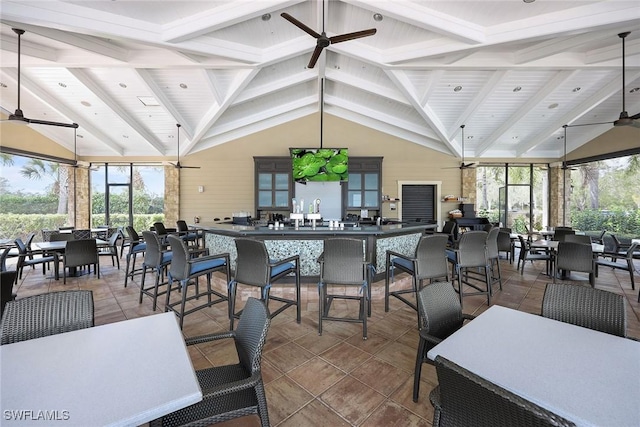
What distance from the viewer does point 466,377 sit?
85 cm

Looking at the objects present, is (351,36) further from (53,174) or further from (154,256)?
(53,174)

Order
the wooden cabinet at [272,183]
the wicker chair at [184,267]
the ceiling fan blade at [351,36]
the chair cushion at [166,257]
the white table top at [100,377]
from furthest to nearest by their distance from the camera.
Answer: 1. the wooden cabinet at [272,183]
2. the chair cushion at [166,257]
3. the ceiling fan blade at [351,36]
4. the wicker chair at [184,267]
5. the white table top at [100,377]

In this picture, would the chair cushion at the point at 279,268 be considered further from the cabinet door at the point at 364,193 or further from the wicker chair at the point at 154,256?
the cabinet door at the point at 364,193

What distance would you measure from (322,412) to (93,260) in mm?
4829

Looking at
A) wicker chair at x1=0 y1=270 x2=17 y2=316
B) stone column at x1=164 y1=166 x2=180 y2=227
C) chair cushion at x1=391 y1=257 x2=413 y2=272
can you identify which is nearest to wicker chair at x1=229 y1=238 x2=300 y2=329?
chair cushion at x1=391 y1=257 x2=413 y2=272

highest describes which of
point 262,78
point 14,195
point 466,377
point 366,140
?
point 262,78

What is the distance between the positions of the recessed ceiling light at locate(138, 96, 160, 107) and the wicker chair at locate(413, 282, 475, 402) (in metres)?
6.41

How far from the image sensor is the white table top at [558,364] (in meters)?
0.86

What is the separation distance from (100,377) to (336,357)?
1.71m

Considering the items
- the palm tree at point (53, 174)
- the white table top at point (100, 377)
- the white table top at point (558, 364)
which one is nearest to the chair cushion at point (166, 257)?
the white table top at point (100, 377)

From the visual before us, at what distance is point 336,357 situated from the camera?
225 cm

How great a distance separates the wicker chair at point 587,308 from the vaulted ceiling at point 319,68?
3.33m

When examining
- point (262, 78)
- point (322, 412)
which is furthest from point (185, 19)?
point (322, 412)

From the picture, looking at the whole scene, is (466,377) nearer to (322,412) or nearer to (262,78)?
(322,412)
